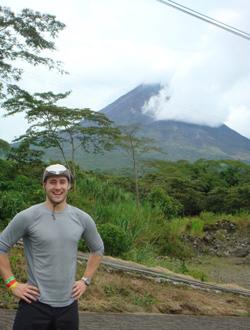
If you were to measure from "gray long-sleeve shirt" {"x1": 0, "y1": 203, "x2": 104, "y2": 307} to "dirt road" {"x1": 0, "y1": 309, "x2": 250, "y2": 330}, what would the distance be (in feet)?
8.24

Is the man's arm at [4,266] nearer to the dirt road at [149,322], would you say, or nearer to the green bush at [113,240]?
the dirt road at [149,322]

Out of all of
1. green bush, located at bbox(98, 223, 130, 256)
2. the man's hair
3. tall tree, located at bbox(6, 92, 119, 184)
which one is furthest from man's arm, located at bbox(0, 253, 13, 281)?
tall tree, located at bbox(6, 92, 119, 184)

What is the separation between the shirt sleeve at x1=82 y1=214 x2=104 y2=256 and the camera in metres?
3.28

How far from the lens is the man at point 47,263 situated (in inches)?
120

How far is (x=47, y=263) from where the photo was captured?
3.06m

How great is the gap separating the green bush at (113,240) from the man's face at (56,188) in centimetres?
789

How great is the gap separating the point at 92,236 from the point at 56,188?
40cm

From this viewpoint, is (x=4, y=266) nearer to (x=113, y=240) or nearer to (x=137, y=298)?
(x=137, y=298)

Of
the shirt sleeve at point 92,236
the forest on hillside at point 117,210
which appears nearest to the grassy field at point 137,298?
the forest on hillside at point 117,210

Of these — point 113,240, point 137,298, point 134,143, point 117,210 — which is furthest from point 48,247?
point 134,143

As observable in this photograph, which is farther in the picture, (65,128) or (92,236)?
(65,128)

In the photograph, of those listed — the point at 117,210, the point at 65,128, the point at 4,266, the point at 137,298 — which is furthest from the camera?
the point at 65,128

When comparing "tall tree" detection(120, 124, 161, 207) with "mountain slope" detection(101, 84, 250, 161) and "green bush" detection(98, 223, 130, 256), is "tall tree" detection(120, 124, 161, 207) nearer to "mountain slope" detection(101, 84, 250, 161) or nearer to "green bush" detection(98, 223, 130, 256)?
"green bush" detection(98, 223, 130, 256)

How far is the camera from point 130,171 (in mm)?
37219
